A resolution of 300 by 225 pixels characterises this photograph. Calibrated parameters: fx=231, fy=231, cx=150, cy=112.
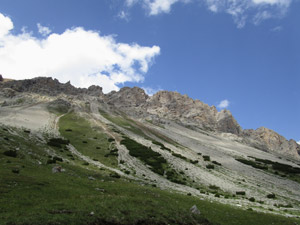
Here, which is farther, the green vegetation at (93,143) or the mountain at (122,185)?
the green vegetation at (93,143)

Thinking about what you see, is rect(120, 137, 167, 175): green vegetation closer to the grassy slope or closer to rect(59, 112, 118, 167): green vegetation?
rect(59, 112, 118, 167): green vegetation

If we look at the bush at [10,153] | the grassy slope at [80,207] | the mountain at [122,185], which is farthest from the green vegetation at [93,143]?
the grassy slope at [80,207]

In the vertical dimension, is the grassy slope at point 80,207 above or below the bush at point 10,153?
above

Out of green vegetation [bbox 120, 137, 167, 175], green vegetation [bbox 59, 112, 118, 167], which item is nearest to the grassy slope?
green vegetation [bbox 120, 137, 167, 175]

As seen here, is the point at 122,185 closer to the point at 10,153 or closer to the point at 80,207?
the point at 80,207

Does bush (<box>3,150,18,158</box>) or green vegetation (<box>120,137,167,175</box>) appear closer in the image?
bush (<box>3,150,18,158</box>)

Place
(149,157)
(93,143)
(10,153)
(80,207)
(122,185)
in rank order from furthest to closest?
1. (93,143)
2. (149,157)
3. (10,153)
4. (122,185)
5. (80,207)

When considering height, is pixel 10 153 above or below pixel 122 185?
below

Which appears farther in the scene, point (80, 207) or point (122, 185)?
point (122, 185)

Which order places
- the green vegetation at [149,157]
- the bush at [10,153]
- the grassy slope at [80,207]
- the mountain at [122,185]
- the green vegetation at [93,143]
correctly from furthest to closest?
the green vegetation at [93,143] → the green vegetation at [149,157] → the bush at [10,153] → the mountain at [122,185] → the grassy slope at [80,207]

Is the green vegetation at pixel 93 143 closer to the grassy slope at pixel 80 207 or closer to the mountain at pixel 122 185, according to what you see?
the mountain at pixel 122 185

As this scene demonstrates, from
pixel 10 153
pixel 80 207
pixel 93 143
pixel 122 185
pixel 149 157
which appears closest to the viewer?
pixel 80 207

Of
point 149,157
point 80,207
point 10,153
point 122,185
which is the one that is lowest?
point 10,153

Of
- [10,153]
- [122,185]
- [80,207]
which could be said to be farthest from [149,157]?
[80,207]
